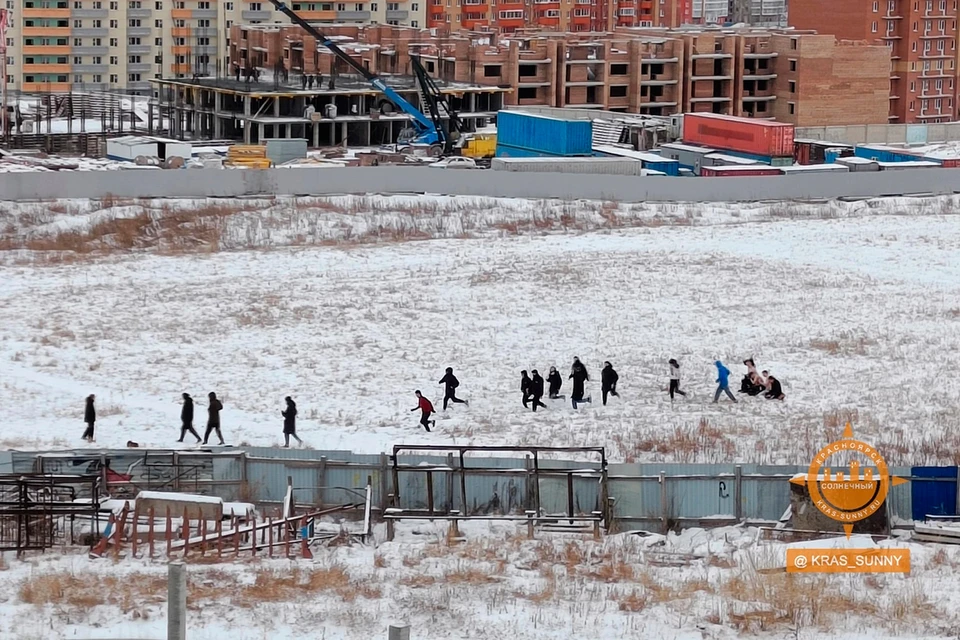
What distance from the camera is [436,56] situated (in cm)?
7362

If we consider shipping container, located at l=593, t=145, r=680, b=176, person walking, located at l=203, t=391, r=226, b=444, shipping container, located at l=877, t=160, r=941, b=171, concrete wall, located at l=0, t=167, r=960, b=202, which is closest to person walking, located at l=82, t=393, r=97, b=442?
person walking, located at l=203, t=391, r=226, b=444

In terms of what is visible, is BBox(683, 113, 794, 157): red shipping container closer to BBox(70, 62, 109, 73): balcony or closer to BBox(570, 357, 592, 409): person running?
BBox(570, 357, 592, 409): person running

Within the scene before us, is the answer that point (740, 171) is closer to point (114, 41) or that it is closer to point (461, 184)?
point (461, 184)

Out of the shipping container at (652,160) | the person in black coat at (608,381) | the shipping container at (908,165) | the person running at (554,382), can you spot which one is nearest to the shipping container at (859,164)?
the shipping container at (908,165)

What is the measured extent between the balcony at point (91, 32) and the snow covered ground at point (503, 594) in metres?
73.2

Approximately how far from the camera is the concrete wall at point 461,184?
139ft

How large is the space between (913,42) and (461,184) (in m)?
47.7

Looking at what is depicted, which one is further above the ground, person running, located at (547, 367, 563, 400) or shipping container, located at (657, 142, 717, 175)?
shipping container, located at (657, 142, 717, 175)

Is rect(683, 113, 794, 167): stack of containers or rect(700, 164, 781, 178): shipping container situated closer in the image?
rect(700, 164, 781, 178): shipping container

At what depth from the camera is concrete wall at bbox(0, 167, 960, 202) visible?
42344 mm

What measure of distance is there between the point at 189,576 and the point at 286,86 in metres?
51.2

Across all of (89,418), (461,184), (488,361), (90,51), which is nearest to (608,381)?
(488,361)

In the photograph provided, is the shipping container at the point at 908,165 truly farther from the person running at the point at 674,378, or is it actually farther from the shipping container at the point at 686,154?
the person running at the point at 674,378

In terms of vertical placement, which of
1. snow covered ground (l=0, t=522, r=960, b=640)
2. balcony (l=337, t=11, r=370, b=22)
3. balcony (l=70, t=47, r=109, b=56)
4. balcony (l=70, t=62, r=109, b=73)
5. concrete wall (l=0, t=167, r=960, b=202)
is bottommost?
snow covered ground (l=0, t=522, r=960, b=640)
